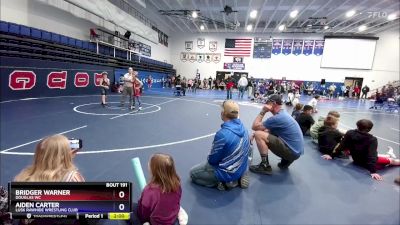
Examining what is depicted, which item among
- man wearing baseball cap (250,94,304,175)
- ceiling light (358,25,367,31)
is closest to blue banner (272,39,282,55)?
ceiling light (358,25,367,31)

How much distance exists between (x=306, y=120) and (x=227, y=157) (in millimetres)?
4749

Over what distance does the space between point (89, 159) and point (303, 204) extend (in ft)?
12.1

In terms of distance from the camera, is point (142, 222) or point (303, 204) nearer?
point (142, 222)

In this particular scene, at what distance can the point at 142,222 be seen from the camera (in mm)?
2486

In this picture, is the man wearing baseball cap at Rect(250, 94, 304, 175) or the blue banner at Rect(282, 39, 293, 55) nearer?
the man wearing baseball cap at Rect(250, 94, 304, 175)

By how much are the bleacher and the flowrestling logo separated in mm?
814

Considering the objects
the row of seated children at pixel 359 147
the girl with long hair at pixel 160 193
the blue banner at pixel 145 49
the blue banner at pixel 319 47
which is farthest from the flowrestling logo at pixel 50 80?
the blue banner at pixel 319 47

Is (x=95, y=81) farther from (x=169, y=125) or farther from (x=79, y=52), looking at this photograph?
(x=169, y=125)

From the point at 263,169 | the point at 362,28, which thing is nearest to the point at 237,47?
the point at 362,28

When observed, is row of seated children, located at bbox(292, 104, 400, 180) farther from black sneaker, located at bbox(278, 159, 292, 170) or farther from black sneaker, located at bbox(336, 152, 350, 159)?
black sneaker, located at bbox(278, 159, 292, 170)

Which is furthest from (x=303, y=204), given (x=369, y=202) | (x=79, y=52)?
(x=79, y=52)

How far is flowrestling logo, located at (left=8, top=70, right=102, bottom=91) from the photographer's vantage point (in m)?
11.1

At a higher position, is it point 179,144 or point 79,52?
point 79,52
